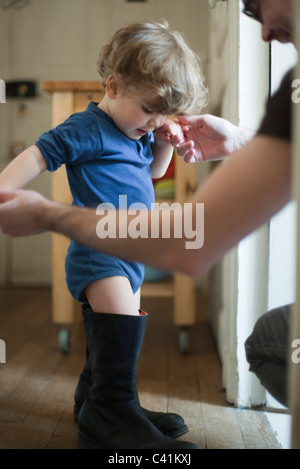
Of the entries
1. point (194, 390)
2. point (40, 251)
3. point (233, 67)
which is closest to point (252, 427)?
point (194, 390)

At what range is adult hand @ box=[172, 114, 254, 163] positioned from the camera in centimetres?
107

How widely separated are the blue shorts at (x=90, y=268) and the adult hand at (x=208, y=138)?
259mm

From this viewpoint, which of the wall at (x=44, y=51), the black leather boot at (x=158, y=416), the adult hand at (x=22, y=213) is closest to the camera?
the adult hand at (x=22, y=213)

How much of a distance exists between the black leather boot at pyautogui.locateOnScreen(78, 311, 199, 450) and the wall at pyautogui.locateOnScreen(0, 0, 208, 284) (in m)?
2.14

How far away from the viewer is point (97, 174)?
100 centimetres

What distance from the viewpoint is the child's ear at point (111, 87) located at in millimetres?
998

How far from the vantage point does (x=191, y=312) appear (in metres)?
1.73

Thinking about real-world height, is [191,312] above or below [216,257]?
below

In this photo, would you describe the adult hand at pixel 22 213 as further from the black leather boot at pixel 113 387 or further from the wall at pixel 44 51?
the wall at pixel 44 51

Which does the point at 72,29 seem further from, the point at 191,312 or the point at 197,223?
the point at 197,223

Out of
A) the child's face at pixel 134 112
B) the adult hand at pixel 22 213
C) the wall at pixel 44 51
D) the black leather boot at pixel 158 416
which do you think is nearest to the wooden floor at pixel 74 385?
the black leather boot at pixel 158 416

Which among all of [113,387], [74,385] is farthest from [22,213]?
[74,385]

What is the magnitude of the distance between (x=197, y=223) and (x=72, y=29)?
2.68 metres

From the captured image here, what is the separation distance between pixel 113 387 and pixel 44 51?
8.24ft
